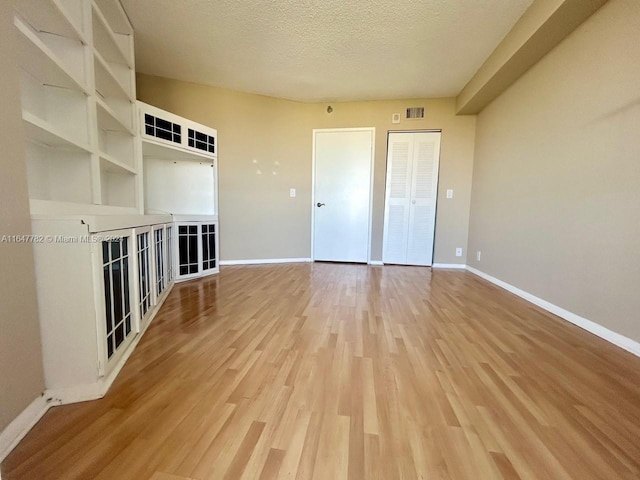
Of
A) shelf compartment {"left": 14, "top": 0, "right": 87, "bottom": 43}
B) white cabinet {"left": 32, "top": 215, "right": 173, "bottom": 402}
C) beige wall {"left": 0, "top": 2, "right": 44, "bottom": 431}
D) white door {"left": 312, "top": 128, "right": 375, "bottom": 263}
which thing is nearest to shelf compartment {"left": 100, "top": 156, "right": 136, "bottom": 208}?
shelf compartment {"left": 14, "top": 0, "right": 87, "bottom": 43}

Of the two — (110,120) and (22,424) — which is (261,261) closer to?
(110,120)

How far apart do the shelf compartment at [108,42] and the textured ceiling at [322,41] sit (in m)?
0.27

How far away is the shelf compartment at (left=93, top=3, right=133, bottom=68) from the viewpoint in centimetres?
183

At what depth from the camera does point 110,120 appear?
6.95ft

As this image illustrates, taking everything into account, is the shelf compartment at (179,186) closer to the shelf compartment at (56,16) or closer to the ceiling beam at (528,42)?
the shelf compartment at (56,16)

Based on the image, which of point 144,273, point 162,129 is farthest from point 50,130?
point 162,129

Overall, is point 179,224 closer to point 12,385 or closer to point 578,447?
point 12,385

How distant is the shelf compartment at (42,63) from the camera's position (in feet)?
3.70

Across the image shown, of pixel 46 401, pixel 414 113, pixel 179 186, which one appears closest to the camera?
pixel 46 401

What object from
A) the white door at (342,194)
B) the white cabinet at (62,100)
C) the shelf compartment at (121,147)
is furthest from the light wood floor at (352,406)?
the white door at (342,194)

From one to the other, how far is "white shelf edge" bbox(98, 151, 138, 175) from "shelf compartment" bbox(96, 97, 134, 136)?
0.26 meters

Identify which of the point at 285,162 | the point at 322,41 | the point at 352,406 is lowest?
the point at 352,406

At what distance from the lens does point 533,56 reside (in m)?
2.32

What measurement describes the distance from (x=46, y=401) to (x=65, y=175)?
1336 millimetres
